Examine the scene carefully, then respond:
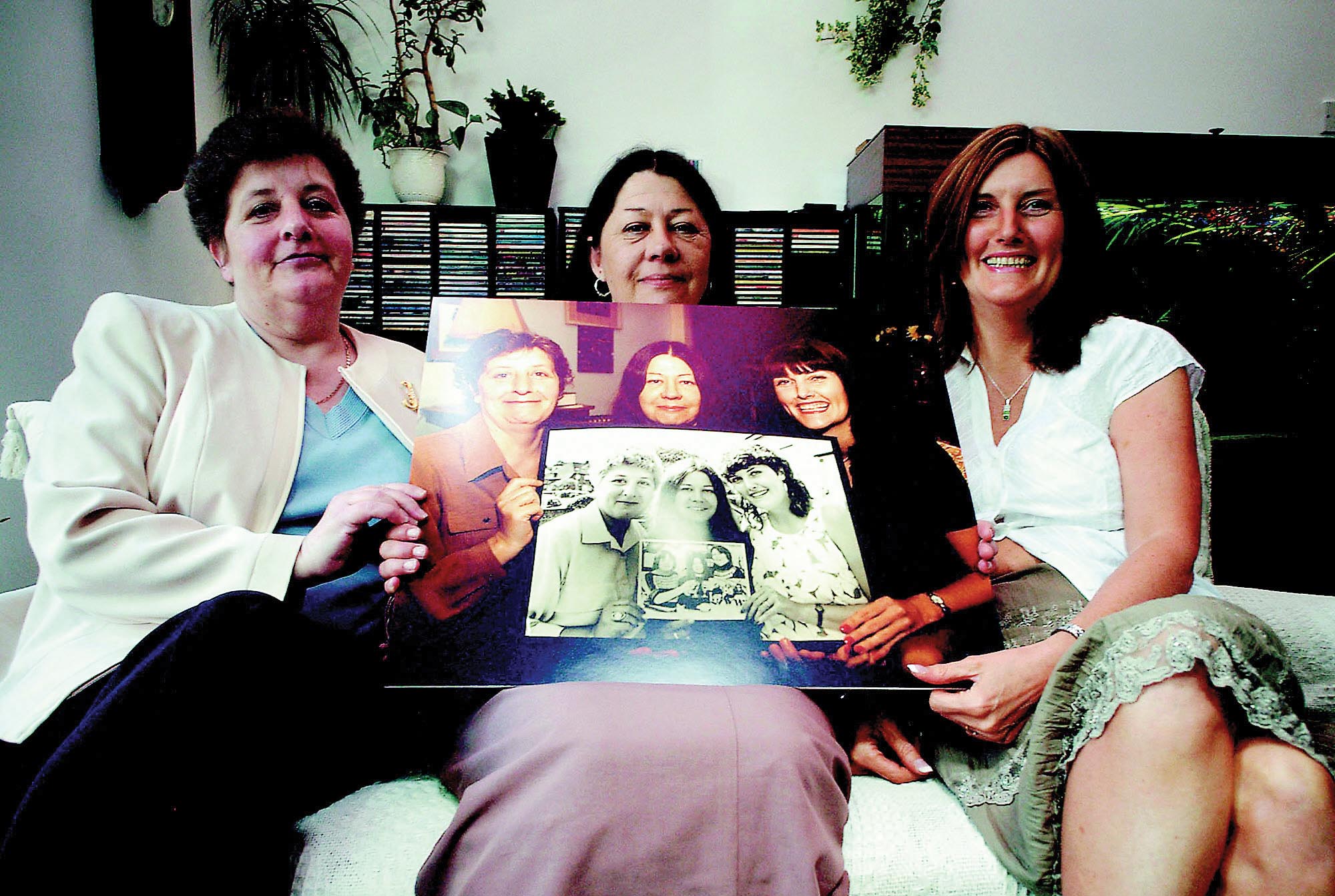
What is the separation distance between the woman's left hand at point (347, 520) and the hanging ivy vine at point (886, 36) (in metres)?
2.86

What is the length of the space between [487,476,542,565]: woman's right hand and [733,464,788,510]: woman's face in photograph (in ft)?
0.88

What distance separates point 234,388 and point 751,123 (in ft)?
8.39

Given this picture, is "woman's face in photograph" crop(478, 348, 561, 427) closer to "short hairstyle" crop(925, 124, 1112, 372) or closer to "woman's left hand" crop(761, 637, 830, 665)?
"woman's left hand" crop(761, 637, 830, 665)

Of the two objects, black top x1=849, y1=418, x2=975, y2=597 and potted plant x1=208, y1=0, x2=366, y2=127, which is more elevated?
potted plant x1=208, y1=0, x2=366, y2=127

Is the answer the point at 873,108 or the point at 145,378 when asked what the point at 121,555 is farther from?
the point at 873,108

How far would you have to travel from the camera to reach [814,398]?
108cm

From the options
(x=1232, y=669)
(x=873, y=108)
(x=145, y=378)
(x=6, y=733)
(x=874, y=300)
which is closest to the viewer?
(x=1232, y=669)

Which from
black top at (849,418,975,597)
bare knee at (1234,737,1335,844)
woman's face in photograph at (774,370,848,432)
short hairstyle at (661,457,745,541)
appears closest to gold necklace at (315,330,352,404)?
short hairstyle at (661,457,745,541)

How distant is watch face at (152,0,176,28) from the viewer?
2043mm

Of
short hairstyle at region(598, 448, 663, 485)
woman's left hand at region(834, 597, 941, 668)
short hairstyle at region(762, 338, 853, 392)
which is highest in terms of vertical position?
short hairstyle at region(762, 338, 853, 392)

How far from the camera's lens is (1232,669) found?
2.45ft

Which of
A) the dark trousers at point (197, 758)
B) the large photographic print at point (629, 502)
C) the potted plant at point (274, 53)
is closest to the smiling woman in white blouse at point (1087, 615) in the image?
the large photographic print at point (629, 502)

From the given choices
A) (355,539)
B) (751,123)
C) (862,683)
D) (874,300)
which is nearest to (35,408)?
(355,539)

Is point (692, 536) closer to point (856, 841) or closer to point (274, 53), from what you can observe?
point (856, 841)
